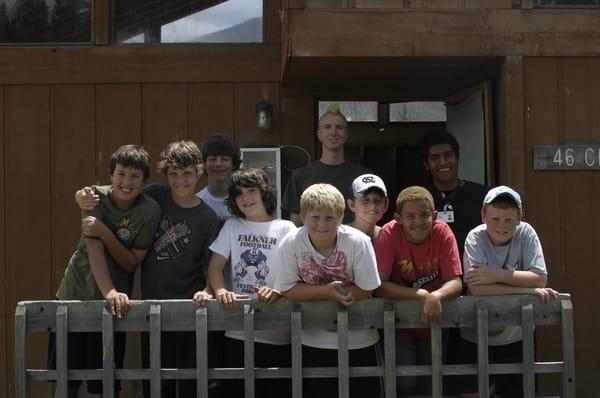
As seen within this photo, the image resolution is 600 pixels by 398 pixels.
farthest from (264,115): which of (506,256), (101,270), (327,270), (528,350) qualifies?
(528,350)

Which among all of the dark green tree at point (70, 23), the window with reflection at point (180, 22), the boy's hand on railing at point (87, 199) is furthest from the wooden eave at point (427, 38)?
the dark green tree at point (70, 23)

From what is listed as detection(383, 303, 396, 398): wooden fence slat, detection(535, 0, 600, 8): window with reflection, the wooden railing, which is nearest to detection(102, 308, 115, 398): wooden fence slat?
the wooden railing

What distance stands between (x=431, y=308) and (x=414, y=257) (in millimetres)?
356

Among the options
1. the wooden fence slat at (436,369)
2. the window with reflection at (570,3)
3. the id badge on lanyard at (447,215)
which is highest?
the window with reflection at (570,3)

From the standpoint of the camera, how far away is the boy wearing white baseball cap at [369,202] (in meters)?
3.79

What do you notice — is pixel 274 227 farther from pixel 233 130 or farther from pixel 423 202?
pixel 233 130

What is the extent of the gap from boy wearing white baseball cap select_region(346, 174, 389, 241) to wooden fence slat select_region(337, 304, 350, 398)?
647 mm

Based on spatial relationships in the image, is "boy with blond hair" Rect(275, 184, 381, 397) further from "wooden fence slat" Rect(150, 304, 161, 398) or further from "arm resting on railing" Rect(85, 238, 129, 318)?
"arm resting on railing" Rect(85, 238, 129, 318)

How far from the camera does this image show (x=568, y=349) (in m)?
3.40

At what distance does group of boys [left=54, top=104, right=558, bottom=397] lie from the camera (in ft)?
11.2

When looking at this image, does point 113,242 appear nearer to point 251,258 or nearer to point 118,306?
point 118,306

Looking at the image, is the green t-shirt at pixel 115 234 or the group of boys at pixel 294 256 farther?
the green t-shirt at pixel 115 234

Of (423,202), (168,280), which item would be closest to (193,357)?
(168,280)

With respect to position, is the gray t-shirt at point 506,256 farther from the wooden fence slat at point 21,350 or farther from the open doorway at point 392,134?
the open doorway at point 392,134
